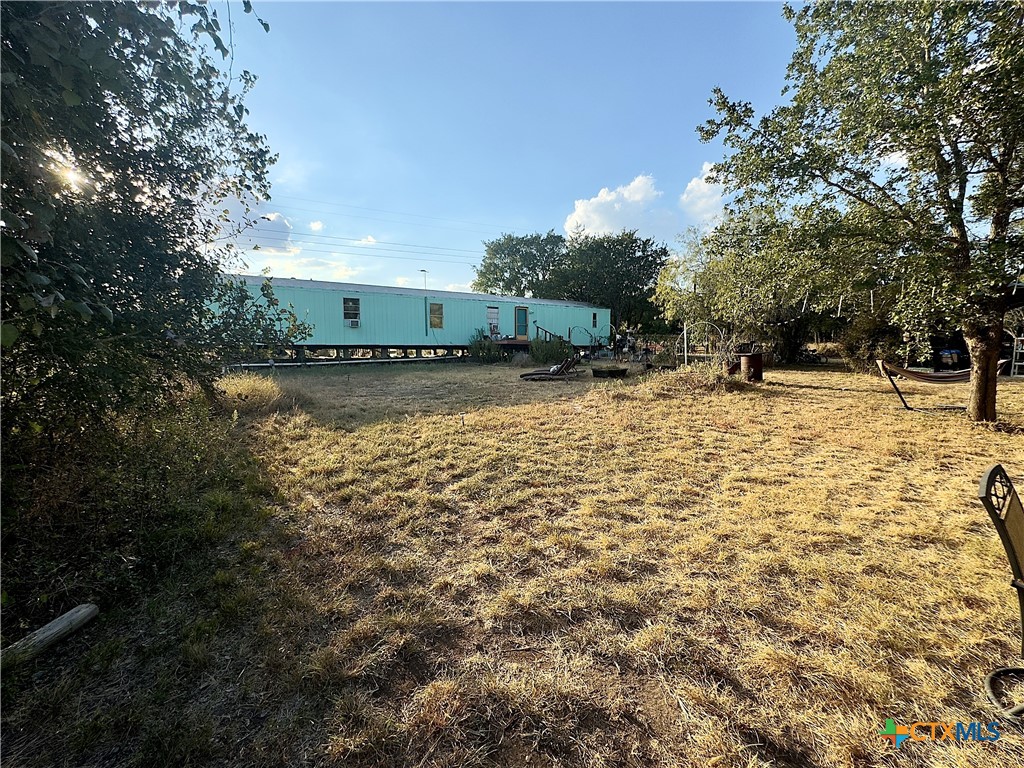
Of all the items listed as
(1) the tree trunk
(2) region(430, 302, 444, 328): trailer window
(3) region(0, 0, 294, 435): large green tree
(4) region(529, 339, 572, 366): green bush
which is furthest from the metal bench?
(2) region(430, 302, 444, 328): trailer window

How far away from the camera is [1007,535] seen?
1.11 metres

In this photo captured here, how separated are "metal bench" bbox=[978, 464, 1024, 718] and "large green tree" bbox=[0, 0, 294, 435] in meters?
2.40

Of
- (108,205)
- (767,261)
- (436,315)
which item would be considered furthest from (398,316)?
(108,205)

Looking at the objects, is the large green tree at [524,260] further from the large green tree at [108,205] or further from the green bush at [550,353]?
the large green tree at [108,205]

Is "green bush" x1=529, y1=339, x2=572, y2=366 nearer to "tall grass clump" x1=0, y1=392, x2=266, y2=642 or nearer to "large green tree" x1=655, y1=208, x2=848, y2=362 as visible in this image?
"large green tree" x1=655, y1=208, x2=848, y2=362

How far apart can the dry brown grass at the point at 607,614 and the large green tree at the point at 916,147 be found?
5.86ft

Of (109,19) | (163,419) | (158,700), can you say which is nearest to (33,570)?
(158,700)

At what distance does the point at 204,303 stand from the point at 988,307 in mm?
7951

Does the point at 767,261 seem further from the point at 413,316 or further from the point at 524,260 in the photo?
the point at 524,260

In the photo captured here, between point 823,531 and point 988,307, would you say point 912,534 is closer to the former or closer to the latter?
point 823,531

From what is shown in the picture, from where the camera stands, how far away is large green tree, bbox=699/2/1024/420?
11.5ft

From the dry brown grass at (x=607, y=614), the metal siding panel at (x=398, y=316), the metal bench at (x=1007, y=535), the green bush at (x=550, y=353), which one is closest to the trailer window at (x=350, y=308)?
the metal siding panel at (x=398, y=316)

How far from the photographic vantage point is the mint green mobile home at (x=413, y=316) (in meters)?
12.5

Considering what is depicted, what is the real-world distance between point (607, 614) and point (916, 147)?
5472 millimetres
